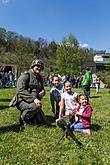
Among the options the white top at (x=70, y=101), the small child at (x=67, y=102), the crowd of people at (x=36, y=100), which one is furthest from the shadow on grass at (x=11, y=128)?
the white top at (x=70, y=101)

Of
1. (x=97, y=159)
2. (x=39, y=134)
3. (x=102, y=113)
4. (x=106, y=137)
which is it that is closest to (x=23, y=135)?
(x=39, y=134)

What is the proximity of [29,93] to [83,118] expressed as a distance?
5.84 ft

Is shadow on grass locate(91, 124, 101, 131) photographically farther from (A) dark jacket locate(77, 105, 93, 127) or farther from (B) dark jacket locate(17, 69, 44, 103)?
(B) dark jacket locate(17, 69, 44, 103)

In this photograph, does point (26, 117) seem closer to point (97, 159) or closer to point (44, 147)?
point (44, 147)

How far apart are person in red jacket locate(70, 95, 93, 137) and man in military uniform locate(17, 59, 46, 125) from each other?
43.4 inches

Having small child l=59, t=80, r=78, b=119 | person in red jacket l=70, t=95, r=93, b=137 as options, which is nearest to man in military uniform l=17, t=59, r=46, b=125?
small child l=59, t=80, r=78, b=119

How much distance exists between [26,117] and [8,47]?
86367 millimetres

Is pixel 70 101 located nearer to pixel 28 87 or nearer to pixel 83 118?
pixel 83 118

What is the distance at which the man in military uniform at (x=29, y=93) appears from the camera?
9.89m

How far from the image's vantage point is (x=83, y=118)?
30.4 feet

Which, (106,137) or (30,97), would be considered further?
(30,97)

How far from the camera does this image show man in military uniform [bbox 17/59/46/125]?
32.4 feet

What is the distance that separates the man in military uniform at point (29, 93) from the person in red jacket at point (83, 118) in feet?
3.62

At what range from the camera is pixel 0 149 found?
7.34m
